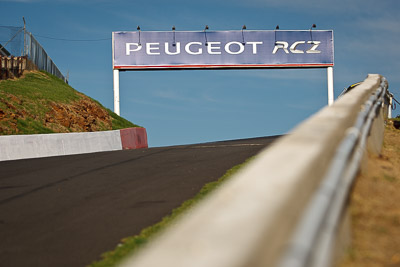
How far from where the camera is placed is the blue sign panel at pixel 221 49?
4866 centimetres

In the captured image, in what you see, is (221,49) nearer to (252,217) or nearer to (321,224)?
(321,224)

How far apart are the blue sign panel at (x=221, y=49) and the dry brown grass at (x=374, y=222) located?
4376cm

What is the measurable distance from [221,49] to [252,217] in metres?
47.6

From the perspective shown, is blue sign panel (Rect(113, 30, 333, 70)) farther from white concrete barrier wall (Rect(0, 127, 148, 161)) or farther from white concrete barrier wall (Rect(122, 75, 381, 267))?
white concrete barrier wall (Rect(122, 75, 381, 267))

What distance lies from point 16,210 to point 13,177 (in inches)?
185

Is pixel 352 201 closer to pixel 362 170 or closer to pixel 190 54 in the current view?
pixel 362 170

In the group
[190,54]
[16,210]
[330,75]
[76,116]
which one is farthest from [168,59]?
[16,210]

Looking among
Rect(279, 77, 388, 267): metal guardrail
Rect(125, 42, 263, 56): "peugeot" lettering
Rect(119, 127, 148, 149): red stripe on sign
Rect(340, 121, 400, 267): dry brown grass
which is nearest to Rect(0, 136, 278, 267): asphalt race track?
Rect(340, 121, 400, 267): dry brown grass

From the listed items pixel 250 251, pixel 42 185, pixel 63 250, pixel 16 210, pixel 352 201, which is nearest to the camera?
pixel 250 251

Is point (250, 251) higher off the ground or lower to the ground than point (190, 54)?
lower

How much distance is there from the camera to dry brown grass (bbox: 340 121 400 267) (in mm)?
3732

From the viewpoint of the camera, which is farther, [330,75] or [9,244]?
[330,75]

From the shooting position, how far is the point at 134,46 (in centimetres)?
4881

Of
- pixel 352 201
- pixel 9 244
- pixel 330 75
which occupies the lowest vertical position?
pixel 9 244
